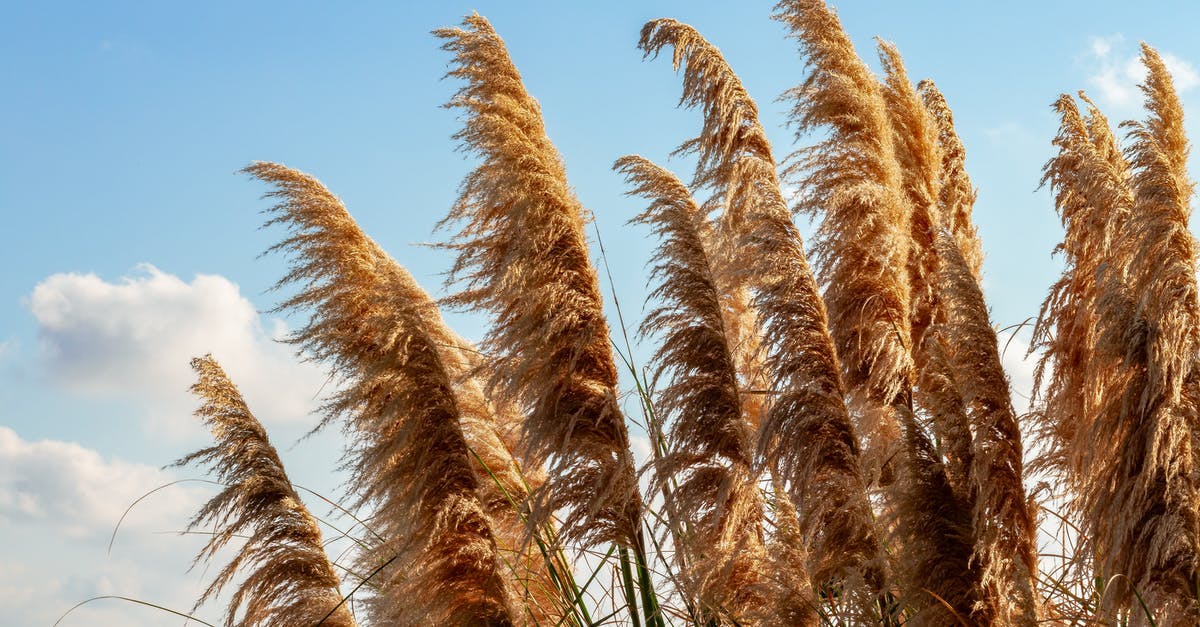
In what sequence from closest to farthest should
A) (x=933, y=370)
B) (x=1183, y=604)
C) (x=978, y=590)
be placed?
(x=1183, y=604)
(x=978, y=590)
(x=933, y=370)

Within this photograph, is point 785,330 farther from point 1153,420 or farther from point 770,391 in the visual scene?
point 1153,420

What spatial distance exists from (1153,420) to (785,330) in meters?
1.39

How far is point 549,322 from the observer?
5.04m

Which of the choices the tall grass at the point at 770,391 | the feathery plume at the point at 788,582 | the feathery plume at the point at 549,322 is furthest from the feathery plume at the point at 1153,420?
the feathery plume at the point at 549,322

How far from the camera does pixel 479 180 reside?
5.38m

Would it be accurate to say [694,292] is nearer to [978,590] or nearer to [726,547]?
[726,547]

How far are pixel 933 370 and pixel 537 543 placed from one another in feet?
6.59

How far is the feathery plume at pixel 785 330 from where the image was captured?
4582mm

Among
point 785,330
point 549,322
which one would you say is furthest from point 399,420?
point 785,330

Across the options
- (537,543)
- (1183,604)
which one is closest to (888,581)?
(1183,604)

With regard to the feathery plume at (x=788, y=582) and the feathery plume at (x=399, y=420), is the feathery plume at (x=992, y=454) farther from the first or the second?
the feathery plume at (x=399, y=420)

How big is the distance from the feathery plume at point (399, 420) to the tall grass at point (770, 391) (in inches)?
0.5

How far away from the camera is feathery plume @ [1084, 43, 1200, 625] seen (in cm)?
395

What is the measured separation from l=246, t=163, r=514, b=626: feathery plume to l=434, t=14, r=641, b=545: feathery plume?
351 millimetres
